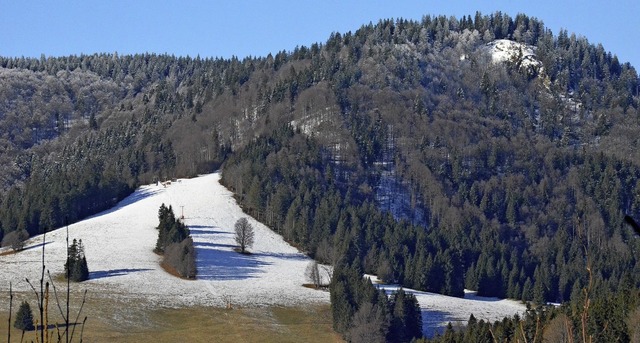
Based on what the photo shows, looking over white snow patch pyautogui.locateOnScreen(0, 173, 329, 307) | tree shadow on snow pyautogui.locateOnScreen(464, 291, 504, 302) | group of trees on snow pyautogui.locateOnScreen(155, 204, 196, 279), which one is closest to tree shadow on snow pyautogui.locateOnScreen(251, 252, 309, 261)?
white snow patch pyautogui.locateOnScreen(0, 173, 329, 307)

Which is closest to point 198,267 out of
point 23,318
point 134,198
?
point 23,318

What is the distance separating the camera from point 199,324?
8181 centimetres

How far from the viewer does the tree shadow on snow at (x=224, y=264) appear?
102m

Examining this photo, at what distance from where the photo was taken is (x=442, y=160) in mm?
176000

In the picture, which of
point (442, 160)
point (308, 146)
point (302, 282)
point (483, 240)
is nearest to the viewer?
point (302, 282)

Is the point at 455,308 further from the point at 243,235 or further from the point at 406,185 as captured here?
the point at 406,185

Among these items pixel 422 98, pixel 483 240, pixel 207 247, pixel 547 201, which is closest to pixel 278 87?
pixel 422 98

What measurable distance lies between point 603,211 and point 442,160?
30055mm

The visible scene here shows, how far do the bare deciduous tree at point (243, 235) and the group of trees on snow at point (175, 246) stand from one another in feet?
22.6

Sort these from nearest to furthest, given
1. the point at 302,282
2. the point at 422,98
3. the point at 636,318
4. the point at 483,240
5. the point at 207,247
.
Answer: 1. the point at 636,318
2. the point at 302,282
3. the point at 207,247
4. the point at 483,240
5. the point at 422,98

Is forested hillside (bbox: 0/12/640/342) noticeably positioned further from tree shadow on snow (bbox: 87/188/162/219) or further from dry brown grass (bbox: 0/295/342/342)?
dry brown grass (bbox: 0/295/342/342)

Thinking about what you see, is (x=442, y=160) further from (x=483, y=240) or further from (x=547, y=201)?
(x=483, y=240)

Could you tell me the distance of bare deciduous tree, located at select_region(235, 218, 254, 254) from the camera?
4525 inches

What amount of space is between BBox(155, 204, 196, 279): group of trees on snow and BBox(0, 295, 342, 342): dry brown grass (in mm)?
13444
